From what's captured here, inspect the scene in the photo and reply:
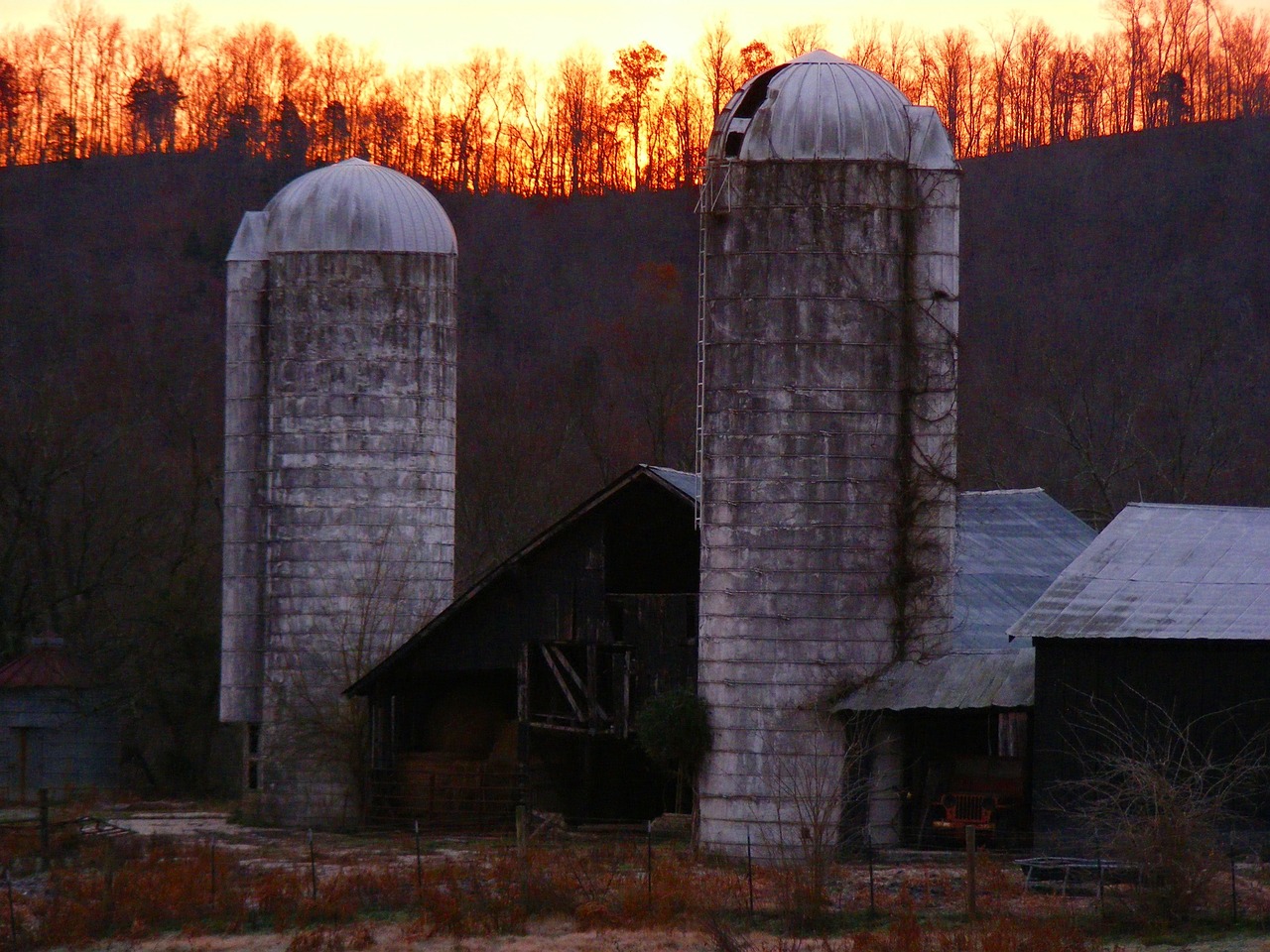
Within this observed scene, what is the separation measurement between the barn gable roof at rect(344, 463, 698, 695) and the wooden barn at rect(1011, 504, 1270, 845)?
6.92 m

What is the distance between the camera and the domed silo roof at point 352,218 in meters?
35.7

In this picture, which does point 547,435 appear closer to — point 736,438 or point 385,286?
point 385,286

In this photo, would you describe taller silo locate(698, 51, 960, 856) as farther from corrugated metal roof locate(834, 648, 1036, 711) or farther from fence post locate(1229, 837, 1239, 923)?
fence post locate(1229, 837, 1239, 923)

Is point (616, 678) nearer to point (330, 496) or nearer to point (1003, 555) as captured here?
point (330, 496)

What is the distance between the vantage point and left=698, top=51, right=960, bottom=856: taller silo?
2780 cm

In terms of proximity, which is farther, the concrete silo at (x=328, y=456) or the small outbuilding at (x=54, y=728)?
the small outbuilding at (x=54, y=728)

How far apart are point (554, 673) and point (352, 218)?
9.31 m

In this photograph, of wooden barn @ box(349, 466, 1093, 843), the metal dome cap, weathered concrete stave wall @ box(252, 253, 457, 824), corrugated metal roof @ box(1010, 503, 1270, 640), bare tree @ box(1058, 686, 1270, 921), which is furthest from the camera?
weathered concrete stave wall @ box(252, 253, 457, 824)

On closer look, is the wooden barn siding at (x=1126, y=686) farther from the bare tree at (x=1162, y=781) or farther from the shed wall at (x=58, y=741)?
the shed wall at (x=58, y=741)

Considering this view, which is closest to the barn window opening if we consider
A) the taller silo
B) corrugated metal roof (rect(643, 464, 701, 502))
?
the taller silo

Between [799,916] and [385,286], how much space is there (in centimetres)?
1722

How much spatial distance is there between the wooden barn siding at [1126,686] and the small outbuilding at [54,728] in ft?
77.5

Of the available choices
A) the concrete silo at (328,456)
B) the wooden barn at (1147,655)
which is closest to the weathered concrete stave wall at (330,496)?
the concrete silo at (328,456)

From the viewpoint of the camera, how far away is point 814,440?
91.6 ft
